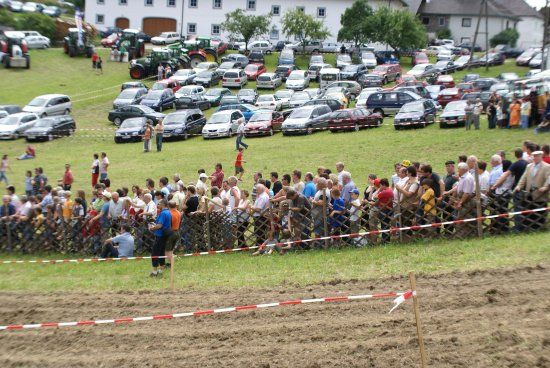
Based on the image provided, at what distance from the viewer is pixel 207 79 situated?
5597 cm

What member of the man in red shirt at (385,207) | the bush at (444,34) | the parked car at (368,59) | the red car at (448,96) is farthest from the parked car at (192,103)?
the bush at (444,34)

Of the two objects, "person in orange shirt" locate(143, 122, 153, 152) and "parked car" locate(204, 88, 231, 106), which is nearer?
"person in orange shirt" locate(143, 122, 153, 152)

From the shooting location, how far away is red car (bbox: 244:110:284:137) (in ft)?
121

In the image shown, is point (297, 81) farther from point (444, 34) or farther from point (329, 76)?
point (444, 34)

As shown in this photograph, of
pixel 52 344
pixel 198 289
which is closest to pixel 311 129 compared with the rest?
pixel 198 289

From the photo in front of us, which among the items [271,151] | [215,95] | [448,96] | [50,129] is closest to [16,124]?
[50,129]

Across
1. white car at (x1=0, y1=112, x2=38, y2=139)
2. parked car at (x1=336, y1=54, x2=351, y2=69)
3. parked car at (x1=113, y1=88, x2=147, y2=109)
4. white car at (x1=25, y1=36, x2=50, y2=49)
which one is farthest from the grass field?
white car at (x1=25, y1=36, x2=50, y2=49)

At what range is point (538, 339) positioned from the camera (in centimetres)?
1039

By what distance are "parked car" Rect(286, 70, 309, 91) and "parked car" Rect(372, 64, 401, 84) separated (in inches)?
219

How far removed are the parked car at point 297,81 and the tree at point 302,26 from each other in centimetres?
1737

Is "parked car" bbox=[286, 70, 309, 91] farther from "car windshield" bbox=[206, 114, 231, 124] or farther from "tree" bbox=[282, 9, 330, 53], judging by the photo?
"tree" bbox=[282, 9, 330, 53]

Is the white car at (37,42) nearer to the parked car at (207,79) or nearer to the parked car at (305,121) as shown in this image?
the parked car at (207,79)

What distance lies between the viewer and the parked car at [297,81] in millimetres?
53906

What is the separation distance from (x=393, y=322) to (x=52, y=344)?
18.4ft
